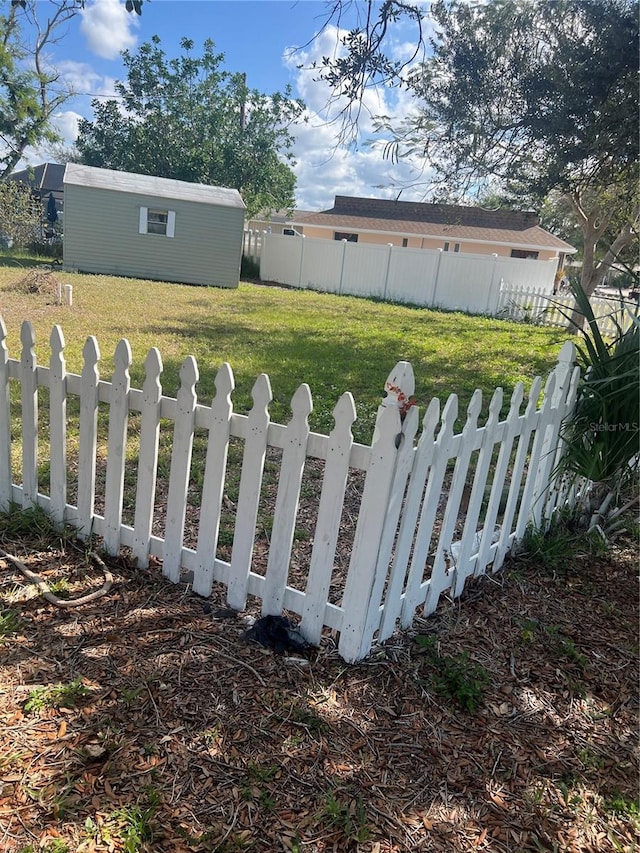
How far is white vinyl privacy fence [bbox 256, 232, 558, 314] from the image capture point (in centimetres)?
1697

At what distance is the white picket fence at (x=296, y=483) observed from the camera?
2.24 meters

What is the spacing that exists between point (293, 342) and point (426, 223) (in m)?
25.5

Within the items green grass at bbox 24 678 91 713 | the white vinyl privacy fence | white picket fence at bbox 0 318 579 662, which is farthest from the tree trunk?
green grass at bbox 24 678 91 713

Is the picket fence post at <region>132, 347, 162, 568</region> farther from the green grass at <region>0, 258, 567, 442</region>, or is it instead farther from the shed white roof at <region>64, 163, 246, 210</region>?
the shed white roof at <region>64, 163, 246, 210</region>

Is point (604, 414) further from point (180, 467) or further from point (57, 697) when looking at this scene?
point (57, 697)

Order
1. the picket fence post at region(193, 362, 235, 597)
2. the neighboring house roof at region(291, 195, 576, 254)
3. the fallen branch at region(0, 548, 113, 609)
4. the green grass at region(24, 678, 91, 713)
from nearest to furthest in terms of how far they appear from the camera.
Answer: the green grass at region(24, 678, 91, 713) → the picket fence post at region(193, 362, 235, 597) → the fallen branch at region(0, 548, 113, 609) → the neighboring house roof at region(291, 195, 576, 254)

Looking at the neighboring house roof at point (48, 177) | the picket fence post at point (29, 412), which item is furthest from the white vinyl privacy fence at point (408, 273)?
the neighboring house roof at point (48, 177)

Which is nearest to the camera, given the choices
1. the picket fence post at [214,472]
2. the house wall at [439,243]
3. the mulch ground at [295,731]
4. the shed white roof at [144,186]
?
the mulch ground at [295,731]

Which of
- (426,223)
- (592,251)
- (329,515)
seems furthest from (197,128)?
(329,515)

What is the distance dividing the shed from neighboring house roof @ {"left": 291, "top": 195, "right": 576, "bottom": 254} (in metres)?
12.7

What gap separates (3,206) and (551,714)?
82.2 ft

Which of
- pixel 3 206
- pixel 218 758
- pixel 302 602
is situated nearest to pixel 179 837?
pixel 218 758

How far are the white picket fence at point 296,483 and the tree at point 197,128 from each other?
3259cm

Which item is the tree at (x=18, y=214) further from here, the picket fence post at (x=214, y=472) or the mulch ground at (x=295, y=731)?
the picket fence post at (x=214, y=472)
